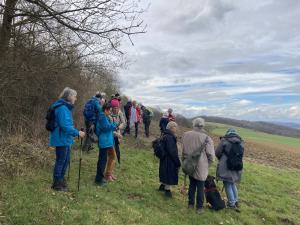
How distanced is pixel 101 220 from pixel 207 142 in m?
3.26

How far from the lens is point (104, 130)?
9.01 meters

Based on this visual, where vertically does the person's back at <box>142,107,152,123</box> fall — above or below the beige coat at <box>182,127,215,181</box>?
above

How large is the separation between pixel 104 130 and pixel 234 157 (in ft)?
11.6

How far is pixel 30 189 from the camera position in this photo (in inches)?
309

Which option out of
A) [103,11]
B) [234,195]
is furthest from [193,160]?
[103,11]

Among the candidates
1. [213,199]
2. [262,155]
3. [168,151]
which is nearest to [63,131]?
[168,151]

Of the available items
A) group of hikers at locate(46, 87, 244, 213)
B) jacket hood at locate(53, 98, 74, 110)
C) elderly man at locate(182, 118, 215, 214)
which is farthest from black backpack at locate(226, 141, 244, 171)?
jacket hood at locate(53, 98, 74, 110)

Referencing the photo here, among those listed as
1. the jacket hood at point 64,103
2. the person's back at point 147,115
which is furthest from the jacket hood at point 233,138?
the person's back at point 147,115

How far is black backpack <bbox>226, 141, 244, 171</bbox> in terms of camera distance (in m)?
9.54

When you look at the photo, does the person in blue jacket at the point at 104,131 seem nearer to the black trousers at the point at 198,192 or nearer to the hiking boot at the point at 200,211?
the black trousers at the point at 198,192

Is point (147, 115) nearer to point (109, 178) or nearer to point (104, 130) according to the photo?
point (109, 178)

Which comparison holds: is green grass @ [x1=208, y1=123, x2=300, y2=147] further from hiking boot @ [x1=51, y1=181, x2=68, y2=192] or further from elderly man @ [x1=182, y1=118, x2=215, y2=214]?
hiking boot @ [x1=51, y1=181, x2=68, y2=192]

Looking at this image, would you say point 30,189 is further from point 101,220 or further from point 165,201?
point 165,201

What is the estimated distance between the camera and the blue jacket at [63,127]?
24.7ft
